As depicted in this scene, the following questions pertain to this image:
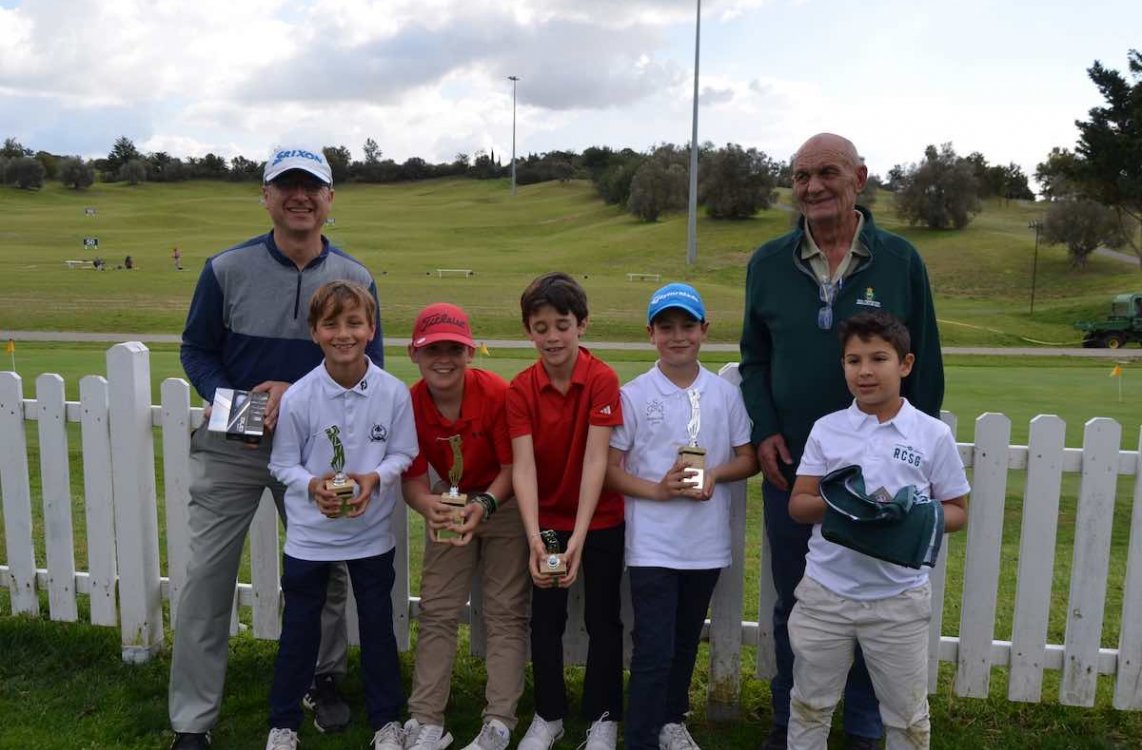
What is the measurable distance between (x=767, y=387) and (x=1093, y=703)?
194 centimetres

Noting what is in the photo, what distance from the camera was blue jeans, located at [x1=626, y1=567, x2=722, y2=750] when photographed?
3279 millimetres

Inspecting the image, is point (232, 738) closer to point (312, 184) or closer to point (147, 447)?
point (147, 447)

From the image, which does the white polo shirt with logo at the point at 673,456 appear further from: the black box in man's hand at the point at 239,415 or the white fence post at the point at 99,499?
the white fence post at the point at 99,499

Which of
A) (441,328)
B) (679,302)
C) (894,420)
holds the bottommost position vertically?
(894,420)

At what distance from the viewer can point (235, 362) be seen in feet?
11.9

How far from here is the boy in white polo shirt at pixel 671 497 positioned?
329 cm

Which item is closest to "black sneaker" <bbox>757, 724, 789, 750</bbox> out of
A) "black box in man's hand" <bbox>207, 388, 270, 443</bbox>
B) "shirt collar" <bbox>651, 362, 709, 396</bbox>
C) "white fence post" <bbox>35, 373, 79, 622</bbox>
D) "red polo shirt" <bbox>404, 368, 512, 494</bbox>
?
"shirt collar" <bbox>651, 362, 709, 396</bbox>

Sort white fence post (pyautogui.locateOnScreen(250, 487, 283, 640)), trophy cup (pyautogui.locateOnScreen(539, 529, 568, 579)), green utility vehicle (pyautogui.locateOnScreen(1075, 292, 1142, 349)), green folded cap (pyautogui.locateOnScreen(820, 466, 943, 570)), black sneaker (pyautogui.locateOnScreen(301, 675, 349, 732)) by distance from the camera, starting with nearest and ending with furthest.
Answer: green folded cap (pyautogui.locateOnScreen(820, 466, 943, 570))
trophy cup (pyautogui.locateOnScreen(539, 529, 568, 579))
black sneaker (pyautogui.locateOnScreen(301, 675, 349, 732))
white fence post (pyautogui.locateOnScreen(250, 487, 283, 640))
green utility vehicle (pyautogui.locateOnScreen(1075, 292, 1142, 349))

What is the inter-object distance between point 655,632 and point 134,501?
2447mm

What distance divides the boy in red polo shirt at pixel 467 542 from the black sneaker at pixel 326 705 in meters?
Answer: 0.33

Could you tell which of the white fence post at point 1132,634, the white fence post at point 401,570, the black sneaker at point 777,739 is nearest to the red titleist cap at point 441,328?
the white fence post at point 401,570

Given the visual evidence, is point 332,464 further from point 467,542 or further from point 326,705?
point 326,705

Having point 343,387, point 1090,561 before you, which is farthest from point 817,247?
point 343,387

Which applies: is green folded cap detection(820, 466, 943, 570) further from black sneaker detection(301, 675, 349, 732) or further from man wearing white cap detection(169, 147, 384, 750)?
black sneaker detection(301, 675, 349, 732)
